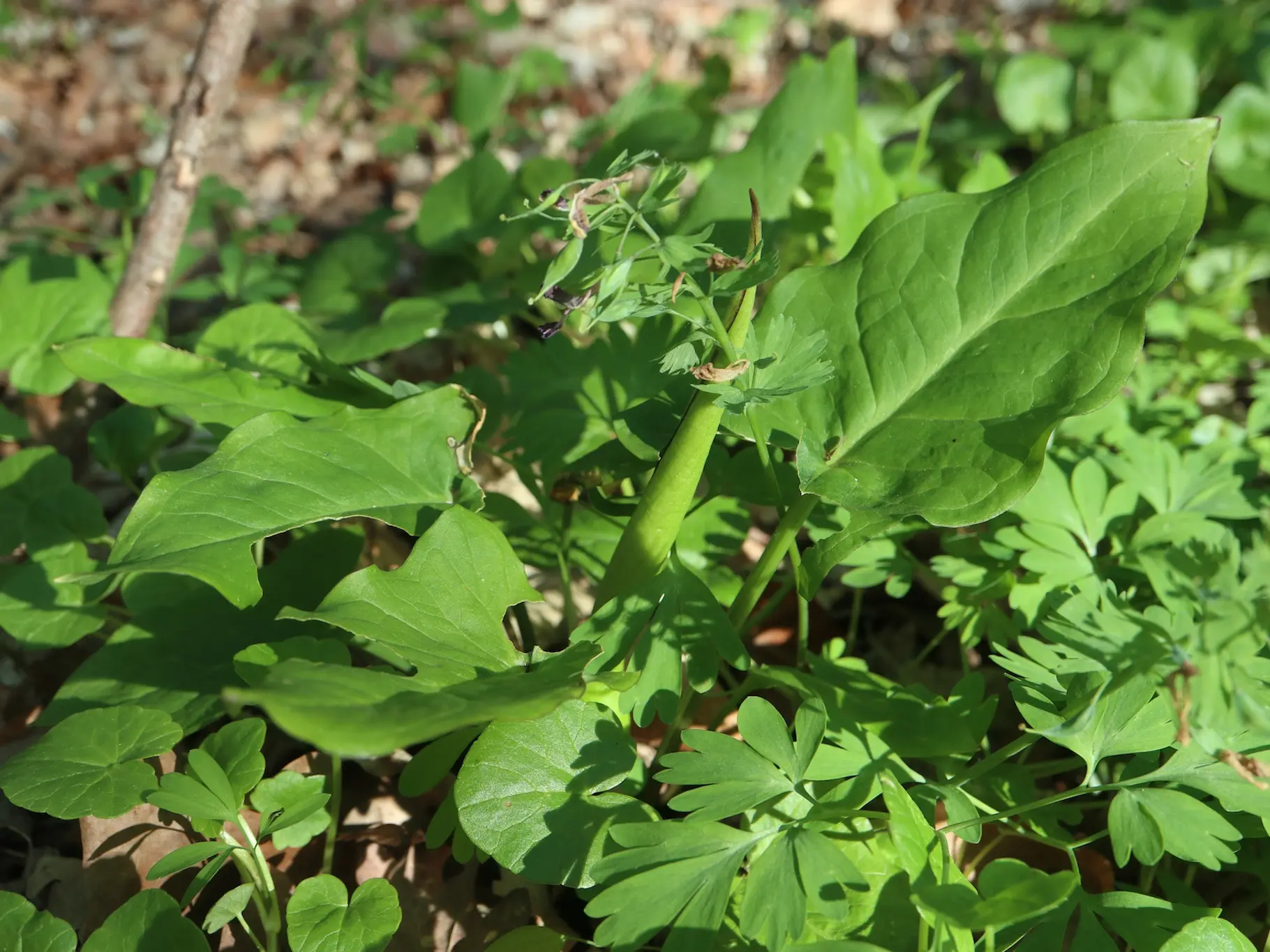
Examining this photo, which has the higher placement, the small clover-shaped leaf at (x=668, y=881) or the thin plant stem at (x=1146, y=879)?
the small clover-shaped leaf at (x=668, y=881)

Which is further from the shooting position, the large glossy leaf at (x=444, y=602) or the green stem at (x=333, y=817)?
the green stem at (x=333, y=817)

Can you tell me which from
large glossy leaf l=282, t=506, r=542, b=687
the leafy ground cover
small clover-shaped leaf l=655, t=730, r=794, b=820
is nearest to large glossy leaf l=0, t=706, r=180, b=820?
the leafy ground cover

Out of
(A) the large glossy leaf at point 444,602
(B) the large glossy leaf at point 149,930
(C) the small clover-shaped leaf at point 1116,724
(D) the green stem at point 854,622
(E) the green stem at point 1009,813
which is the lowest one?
(D) the green stem at point 854,622

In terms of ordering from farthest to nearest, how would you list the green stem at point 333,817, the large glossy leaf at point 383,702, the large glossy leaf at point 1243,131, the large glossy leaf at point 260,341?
1. the large glossy leaf at point 1243,131
2. the large glossy leaf at point 260,341
3. the green stem at point 333,817
4. the large glossy leaf at point 383,702

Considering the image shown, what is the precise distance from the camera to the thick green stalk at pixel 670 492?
1.32m

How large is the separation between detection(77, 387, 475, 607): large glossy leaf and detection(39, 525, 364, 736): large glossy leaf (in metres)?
0.21

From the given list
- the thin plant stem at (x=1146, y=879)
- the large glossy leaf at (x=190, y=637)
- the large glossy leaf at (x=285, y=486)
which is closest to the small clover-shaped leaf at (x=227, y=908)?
the large glossy leaf at (x=190, y=637)

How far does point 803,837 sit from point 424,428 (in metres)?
0.89

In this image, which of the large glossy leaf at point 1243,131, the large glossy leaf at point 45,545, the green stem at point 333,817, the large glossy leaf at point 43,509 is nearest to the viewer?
the green stem at point 333,817

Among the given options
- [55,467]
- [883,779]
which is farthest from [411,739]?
[55,467]

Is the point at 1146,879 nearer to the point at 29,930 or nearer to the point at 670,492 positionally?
the point at 670,492

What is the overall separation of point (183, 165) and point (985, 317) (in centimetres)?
176

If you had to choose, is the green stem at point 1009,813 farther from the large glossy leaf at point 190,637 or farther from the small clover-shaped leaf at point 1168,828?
the large glossy leaf at point 190,637

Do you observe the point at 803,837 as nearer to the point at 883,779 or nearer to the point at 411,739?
the point at 883,779
